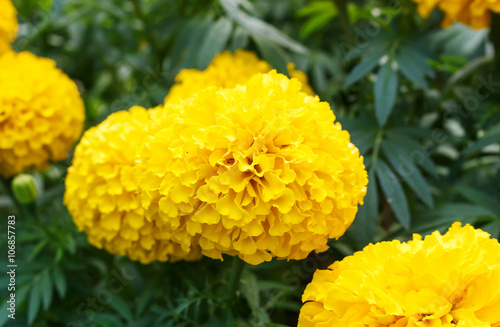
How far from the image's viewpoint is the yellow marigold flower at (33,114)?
1.24 meters

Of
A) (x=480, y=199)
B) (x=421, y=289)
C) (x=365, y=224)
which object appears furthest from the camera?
(x=480, y=199)

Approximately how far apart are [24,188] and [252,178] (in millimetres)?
654

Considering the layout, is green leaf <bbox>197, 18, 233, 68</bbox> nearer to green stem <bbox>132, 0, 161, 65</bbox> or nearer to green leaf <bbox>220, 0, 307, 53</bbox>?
green leaf <bbox>220, 0, 307, 53</bbox>

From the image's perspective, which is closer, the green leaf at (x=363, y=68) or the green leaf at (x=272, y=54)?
the green leaf at (x=363, y=68)

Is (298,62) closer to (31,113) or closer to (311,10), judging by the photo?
(311,10)

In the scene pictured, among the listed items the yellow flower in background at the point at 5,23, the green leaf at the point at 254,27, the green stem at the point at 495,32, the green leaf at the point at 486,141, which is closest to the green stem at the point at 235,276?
the green leaf at the point at 486,141

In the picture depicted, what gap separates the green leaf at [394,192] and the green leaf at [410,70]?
20 cm

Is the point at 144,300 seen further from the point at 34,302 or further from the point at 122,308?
the point at 34,302

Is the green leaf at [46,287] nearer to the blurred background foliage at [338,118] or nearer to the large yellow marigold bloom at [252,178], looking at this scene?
the blurred background foliage at [338,118]

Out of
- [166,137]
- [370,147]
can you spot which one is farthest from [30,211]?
[370,147]

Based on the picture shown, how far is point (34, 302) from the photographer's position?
1131 millimetres

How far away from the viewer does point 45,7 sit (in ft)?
5.50

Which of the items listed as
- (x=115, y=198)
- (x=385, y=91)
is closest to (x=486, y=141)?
(x=385, y=91)

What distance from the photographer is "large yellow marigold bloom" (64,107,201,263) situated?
0.97 m
